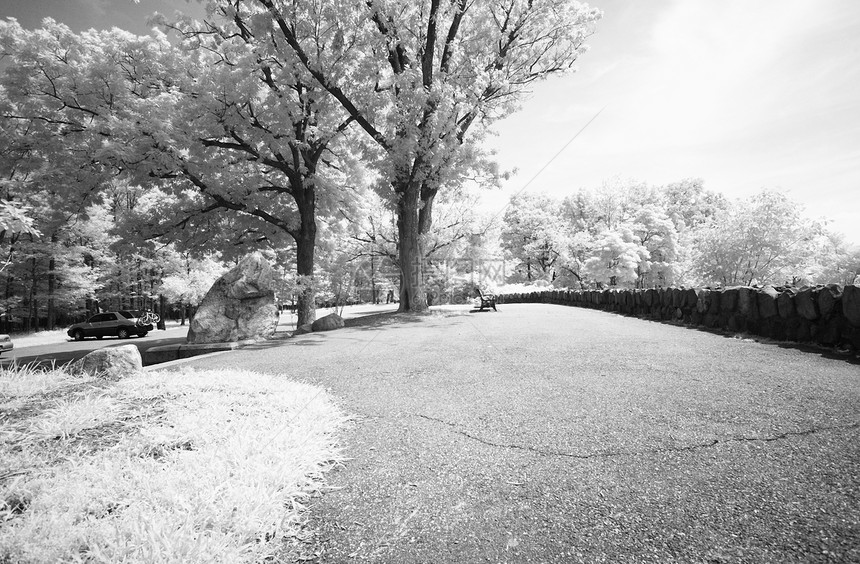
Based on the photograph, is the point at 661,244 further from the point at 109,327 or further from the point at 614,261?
the point at 109,327

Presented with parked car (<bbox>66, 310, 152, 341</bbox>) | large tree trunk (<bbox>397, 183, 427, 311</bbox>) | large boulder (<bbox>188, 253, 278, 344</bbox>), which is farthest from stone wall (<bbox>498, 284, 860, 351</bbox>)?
parked car (<bbox>66, 310, 152, 341</bbox>)

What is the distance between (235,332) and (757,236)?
3285 centimetres

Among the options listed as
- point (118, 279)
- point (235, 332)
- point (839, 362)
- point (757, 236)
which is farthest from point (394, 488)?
point (118, 279)

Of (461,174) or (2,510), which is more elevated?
(461,174)

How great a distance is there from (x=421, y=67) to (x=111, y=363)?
12550 millimetres

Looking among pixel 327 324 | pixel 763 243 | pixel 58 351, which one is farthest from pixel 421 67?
pixel 763 243

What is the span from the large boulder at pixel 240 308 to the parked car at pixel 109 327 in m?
16.1

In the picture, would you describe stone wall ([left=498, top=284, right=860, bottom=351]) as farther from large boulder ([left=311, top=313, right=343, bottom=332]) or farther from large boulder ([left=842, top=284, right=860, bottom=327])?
large boulder ([left=311, top=313, right=343, bottom=332])

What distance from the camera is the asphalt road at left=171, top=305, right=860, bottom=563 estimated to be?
156cm

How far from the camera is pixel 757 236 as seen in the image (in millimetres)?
25203

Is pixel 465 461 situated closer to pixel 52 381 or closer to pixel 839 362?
pixel 52 381

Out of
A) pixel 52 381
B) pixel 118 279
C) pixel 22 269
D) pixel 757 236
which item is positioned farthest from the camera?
pixel 118 279

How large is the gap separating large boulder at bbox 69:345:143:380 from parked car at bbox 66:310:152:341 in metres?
19.9

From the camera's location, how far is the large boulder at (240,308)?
8070 millimetres
